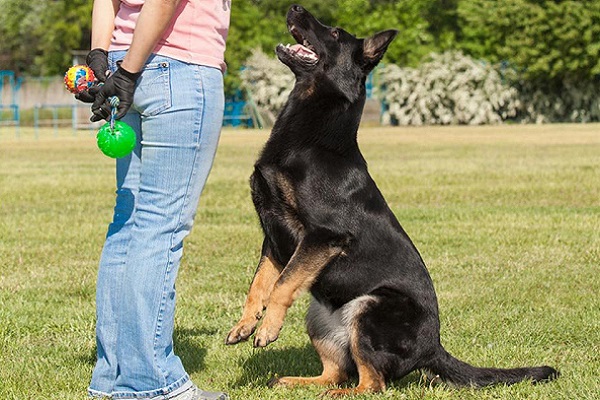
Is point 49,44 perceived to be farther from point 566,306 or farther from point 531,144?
point 566,306

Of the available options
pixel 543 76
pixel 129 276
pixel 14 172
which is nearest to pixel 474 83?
pixel 543 76

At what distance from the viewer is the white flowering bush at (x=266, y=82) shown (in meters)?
37.8

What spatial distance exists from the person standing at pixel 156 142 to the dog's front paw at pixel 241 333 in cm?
25

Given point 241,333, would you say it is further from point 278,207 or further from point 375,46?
point 375,46

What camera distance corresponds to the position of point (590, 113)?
39281mm

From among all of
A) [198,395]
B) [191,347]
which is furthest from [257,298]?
[191,347]

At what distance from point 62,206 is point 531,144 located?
14.1m

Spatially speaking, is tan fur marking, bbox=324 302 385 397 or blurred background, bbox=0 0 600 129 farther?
blurred background, bbox=0 0 600 129

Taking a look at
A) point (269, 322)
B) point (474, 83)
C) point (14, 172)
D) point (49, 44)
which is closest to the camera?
point (269, 322)

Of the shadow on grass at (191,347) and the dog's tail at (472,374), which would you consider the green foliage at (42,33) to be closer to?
the shadow on grass at (191,347)

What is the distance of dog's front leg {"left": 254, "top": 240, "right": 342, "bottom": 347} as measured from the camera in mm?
3963

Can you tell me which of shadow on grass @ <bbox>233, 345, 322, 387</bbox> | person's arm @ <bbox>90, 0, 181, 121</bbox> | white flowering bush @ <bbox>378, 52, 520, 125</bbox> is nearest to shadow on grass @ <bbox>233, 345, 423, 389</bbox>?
shadow on grass @ <bbox>233, 345, 322, 387</bbox>

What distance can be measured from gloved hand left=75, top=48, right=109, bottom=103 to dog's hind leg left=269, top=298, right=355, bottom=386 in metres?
1.39

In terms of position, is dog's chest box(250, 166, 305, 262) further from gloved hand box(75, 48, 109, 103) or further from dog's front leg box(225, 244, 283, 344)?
gloved hand box(75, 48, 109, 103)
